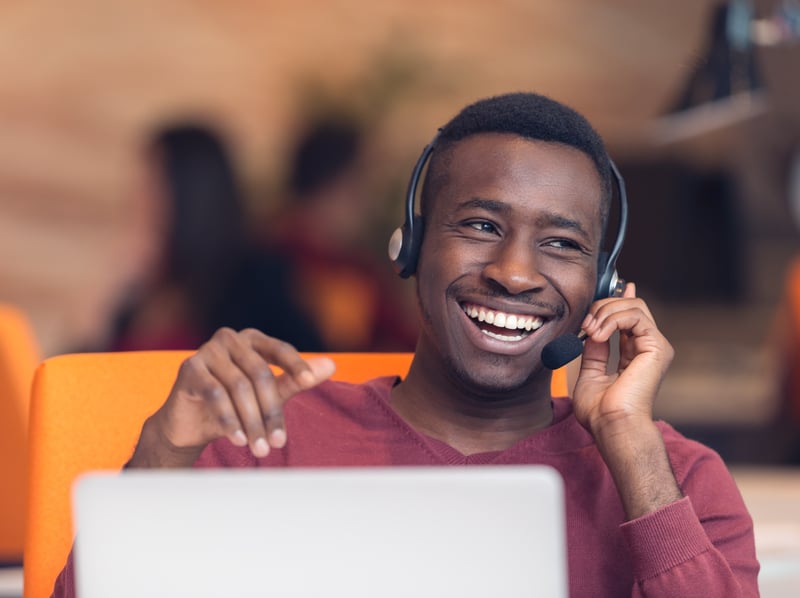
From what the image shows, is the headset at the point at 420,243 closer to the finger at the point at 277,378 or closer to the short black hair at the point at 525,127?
the short black hair at the point at 525,127

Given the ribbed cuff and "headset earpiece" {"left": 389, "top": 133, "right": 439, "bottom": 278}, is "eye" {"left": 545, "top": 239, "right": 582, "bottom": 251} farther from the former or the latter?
the ribbed cuff

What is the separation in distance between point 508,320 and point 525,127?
0.24 metres

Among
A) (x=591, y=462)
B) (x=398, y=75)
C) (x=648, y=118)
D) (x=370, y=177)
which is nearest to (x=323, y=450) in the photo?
(x=591, y=462)

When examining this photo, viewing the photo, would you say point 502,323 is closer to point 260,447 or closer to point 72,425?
point 260,447

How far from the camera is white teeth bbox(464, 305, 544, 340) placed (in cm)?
146

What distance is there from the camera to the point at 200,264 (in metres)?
2.89

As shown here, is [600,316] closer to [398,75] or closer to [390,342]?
[390,342]

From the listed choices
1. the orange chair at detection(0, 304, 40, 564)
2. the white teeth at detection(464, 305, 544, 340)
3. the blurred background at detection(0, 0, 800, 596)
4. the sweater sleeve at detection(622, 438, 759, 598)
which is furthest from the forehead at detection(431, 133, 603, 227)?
the blurred background at detection(0, 0, 800, 596)

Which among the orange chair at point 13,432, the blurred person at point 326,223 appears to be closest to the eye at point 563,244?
the orange chair at point 13,432

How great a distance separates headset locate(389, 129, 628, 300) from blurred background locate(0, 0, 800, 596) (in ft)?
12.1

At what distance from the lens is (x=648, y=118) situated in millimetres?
6801

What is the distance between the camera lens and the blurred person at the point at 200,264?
2.79 meters

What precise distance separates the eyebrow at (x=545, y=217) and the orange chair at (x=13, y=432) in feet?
4.10

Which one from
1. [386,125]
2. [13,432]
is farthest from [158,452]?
[386,125]
